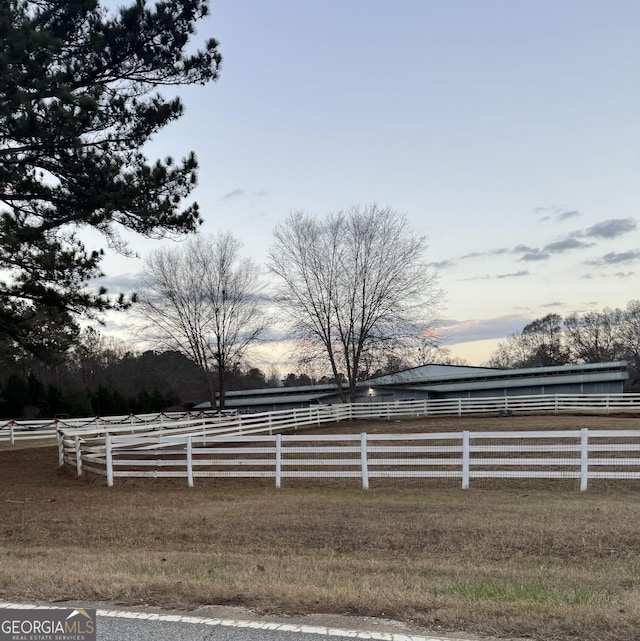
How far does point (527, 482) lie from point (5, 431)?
85.5ft

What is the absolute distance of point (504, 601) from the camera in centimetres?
453

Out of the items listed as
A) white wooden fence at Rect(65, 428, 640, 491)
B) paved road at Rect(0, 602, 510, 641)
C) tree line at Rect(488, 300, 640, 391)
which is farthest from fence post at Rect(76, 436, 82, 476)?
tree line at Rect(488, 300, 640, 391)

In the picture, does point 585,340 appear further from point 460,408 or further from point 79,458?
point 79,458

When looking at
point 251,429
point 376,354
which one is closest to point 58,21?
point 251,429

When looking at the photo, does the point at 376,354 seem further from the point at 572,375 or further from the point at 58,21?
the point at 58,21

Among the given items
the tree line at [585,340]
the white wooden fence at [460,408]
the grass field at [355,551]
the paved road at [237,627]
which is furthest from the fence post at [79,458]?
the tree line at [585,340]

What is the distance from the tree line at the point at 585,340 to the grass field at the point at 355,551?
84.7m

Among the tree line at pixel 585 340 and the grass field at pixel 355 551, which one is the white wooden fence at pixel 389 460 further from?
the tree line at pixel 585 340

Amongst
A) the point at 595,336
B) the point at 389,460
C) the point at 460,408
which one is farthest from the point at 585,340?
the point at 389,460

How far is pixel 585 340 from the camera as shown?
339ft

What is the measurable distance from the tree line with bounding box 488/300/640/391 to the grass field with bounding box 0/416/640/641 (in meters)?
84.7

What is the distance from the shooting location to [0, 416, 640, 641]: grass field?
4469 mm

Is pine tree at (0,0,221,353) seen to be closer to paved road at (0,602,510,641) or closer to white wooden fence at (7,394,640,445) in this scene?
paved road at (0,602,510,641)

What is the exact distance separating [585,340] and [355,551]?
10739cm
